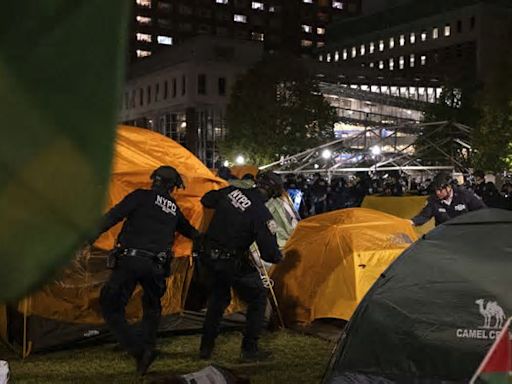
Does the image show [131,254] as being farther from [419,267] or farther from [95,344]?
[419,267]

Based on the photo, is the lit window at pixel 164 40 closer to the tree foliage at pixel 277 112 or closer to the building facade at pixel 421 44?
the building facade at pixel 421 44

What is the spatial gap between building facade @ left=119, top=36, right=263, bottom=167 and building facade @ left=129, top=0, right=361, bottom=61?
45797 millimetres

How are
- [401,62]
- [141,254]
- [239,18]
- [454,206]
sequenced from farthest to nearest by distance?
Result: 1. [239,18]
2. [401,62]
3. [454,206]
4. [141,254]

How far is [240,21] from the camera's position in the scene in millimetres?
112812

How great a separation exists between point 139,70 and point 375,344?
193 feet

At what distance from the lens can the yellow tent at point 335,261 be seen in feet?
25.9

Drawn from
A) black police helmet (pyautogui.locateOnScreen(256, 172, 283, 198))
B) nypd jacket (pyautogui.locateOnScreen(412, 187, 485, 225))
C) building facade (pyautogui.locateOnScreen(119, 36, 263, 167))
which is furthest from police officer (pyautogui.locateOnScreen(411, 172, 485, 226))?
building facade (pyautogui.locateOnScreen(119, 36, 263, 167))

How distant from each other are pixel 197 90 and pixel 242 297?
46.9 m

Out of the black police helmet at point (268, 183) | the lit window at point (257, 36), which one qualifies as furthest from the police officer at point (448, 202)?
the lit window at point (257, 36)

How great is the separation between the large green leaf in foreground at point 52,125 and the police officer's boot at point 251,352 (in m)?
6.13

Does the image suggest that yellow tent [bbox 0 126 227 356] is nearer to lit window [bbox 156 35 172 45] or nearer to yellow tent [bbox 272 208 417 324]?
yellow tent [bbox 272 208 417 324]

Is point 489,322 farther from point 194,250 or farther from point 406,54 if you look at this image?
point 406,54

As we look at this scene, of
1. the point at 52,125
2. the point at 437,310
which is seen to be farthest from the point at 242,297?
the point at 52,125

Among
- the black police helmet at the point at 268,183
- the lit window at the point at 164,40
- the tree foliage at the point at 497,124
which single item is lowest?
the black police helmet at the point at 268,183
